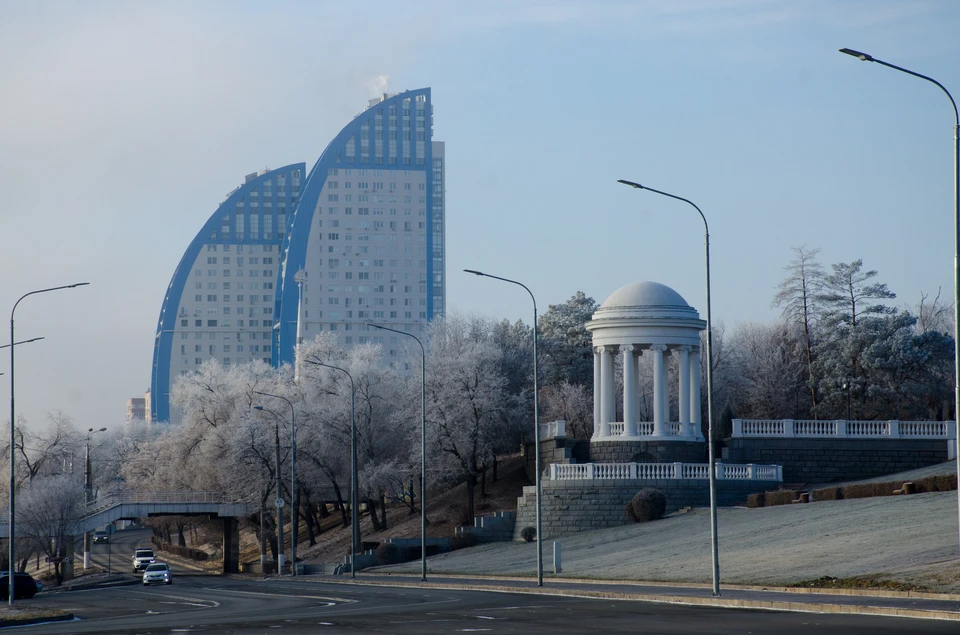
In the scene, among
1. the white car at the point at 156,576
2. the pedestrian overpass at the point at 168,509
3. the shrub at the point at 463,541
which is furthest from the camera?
the pedestrian overpass at the point at 168,509

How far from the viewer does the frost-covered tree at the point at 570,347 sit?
93.9 meters

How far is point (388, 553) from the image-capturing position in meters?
66.4

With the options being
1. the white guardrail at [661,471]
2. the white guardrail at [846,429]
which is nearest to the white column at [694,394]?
the white guardrail at [846,429]

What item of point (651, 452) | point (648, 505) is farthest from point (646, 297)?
point (648, 505)

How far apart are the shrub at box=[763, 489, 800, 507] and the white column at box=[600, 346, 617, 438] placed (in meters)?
13.5

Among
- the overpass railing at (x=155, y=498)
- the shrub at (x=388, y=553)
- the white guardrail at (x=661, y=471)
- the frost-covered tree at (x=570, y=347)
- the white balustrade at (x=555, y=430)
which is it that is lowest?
the shrub at (x=388, y=553)

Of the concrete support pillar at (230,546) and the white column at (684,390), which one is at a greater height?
the white column at (684,390)

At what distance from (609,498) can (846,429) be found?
545 inches

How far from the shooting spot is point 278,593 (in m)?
44.3

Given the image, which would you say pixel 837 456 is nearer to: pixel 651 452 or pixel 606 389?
pixel 651 452

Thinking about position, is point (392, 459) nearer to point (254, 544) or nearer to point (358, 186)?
point (254, 544)

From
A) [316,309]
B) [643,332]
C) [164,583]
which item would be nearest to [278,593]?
[164,583]

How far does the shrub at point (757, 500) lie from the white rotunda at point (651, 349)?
9.97 metres

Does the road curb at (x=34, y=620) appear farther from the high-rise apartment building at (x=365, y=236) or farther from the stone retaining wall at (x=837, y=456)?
the high-rise apartment building at (x=365, y=236)
